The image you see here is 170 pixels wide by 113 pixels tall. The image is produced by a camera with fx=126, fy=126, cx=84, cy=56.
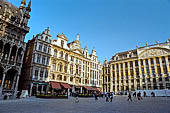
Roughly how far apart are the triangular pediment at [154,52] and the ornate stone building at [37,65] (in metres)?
44.9

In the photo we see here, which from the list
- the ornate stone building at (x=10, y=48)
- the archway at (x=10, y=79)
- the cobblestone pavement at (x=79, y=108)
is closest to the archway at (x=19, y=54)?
the ornate stone building at (x=10, y=48)

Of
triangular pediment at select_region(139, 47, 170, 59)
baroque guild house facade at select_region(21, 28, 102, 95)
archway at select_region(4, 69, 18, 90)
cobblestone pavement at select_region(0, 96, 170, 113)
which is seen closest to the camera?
cobblestone pavement at select_region(0, 96, 170, 113)

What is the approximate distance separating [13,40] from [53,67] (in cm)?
1345

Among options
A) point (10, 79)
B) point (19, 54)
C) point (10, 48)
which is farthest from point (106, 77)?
point (10, 48)

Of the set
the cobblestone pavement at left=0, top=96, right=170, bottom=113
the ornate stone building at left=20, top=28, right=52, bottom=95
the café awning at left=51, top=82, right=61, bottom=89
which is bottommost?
the cobblestone pavement at left=0, top=96, right=170, bottom=113

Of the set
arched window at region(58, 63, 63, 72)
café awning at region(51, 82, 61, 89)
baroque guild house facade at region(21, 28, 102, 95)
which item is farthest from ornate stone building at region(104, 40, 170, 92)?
café awning at region(51, 82, 61, 89)

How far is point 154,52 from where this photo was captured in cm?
5750

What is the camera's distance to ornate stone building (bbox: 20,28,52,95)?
31547 mm

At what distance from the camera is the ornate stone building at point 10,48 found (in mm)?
26016

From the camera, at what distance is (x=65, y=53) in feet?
137

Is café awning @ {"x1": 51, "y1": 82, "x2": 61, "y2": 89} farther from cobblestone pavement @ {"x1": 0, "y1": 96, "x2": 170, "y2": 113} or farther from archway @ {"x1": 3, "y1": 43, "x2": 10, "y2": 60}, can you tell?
Answer: cobblestone pavement @ {"x1": 0, "y1": 96, "x2": 170, "y2": 113}

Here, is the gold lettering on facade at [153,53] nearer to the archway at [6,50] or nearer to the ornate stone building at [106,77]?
the ornate stone building at [106,77]

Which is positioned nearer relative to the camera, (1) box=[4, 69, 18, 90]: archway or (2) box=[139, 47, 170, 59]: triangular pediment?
(1) box=[4, 69, 18, 90]: archway

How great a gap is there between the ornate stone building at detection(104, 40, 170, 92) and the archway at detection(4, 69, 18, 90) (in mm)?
48179
